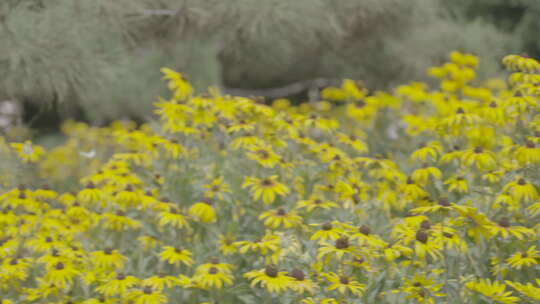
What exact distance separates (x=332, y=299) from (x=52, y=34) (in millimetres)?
1691

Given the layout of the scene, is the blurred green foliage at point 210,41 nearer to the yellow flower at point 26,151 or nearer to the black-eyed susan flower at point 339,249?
the yellow flower at point 26,151

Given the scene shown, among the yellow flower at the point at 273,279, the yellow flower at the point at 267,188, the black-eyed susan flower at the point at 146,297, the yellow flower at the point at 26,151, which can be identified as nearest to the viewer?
the yellow flower at the point at 273,279

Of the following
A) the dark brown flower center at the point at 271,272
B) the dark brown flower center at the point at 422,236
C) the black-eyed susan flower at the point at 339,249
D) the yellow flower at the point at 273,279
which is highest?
the dark brown flower center at the point at 422,236

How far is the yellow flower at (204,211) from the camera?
2191 mm

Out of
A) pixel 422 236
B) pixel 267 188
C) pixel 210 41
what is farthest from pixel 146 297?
pixel 210 41

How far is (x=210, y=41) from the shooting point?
13.0 feet

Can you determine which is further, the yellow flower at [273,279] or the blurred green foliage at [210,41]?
the blurred green foliage at [210,41]

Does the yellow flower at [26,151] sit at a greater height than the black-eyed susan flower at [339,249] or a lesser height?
lesser

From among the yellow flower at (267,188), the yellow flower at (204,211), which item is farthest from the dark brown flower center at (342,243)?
the yellow flower at (204,211)

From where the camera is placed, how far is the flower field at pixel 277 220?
69.6 inches

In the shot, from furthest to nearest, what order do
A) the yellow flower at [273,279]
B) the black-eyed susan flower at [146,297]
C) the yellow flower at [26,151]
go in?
the yellow flower at [26,151] < the black-eyed susan flower at [146,297] < the yellow flower at [273,279]

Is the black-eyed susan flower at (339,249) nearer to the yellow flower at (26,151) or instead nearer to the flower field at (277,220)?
the flower field at (277,220)

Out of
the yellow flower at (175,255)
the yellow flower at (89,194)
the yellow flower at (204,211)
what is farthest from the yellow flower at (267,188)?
the yellow flower at (89,194)

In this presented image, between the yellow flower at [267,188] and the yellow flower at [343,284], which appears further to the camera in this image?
the yellow flower at [267,188]
